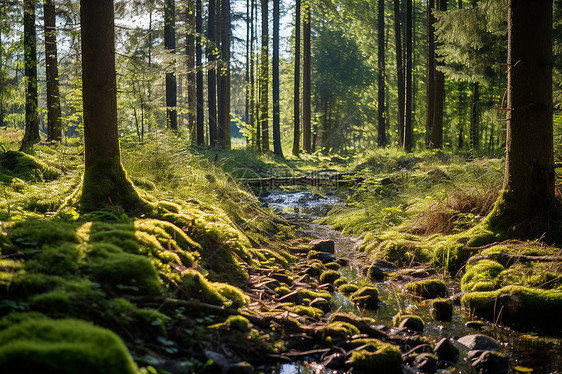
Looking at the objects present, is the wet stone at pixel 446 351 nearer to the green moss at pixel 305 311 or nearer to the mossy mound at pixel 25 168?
the green moss at pixel 305 311

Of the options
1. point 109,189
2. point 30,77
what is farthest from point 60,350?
point 30,77

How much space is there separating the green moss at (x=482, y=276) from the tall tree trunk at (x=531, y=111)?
1014mm

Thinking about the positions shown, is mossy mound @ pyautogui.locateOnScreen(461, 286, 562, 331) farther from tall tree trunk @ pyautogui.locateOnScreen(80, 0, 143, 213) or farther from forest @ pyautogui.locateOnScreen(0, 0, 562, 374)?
tall tree trunk @ pyautogui.locateOnScreen(80, 0, 143, 213)

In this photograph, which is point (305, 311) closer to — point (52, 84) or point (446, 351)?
point (446, 351)

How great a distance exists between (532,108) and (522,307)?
299cm

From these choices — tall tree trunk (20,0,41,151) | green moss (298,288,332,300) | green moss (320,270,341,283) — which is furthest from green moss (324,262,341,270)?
tall tree trunk (20,0,41,151)

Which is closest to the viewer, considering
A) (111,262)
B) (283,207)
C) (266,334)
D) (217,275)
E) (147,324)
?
(147,324)

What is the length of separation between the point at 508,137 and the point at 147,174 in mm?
5925

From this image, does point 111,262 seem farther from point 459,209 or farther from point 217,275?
point 459,209

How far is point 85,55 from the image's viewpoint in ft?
16.7

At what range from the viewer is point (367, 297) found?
4941mm

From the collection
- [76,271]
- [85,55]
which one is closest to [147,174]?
[85,55]

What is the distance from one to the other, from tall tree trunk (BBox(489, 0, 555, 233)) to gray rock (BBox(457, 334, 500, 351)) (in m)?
2.81

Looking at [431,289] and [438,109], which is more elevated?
[438,109]
